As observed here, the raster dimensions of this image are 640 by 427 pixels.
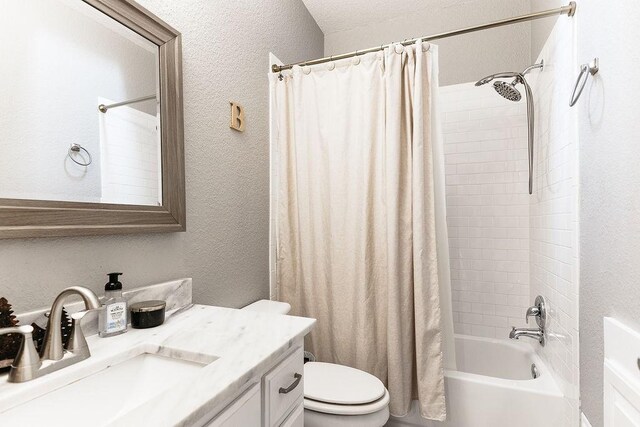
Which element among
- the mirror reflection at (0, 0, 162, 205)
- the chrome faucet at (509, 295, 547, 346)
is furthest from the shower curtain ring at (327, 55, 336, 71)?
the chrome faucet at (509, 295, 547, 346)

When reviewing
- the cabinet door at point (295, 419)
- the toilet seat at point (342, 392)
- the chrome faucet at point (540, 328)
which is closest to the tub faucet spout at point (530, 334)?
the chrome faucet at point (540, 328)

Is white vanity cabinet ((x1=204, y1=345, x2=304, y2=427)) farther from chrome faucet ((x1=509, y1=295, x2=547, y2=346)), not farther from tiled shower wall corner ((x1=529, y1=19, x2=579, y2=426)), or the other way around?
chrome faucet ((x1=509, y1=295, x2=547, y2=346))

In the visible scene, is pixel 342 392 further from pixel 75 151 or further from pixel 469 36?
pixel 469 36

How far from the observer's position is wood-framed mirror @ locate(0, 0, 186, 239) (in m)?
0.79

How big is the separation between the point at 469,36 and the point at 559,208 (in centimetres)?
142

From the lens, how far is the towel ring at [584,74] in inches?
40.5

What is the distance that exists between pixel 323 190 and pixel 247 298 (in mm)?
680

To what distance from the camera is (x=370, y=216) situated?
64.3 inches

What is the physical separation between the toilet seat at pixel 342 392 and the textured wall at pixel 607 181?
705 mm

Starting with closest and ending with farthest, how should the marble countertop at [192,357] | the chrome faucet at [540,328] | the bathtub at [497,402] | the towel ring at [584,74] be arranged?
the marble countertop at [192,357] < the towel ring at [584,74] < the bathtub at [497,402] < the chrome faucet at [540,328]

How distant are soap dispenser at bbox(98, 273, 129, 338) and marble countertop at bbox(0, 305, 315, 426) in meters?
0.02

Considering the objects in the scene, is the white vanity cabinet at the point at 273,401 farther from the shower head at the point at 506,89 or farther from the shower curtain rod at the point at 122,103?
the shower head at the point at 506,89

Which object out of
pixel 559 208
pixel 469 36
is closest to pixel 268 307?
pixel 559 208

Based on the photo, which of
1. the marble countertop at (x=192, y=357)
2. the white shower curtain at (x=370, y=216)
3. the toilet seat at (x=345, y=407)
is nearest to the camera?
the marble countertop at (x=192, y=357)
